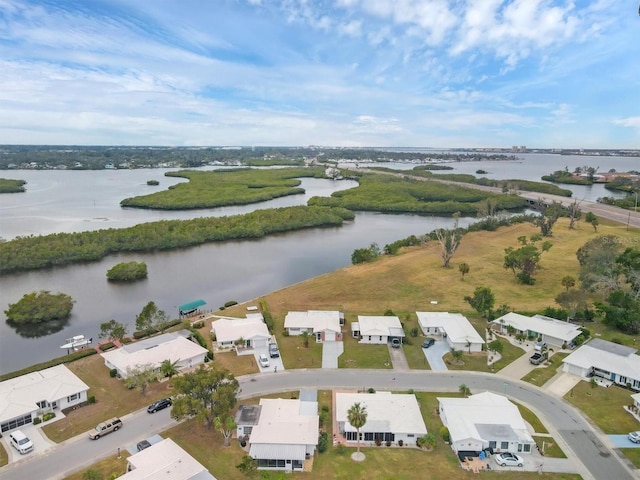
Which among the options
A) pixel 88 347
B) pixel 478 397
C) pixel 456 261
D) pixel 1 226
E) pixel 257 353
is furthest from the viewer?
pixel 1 226

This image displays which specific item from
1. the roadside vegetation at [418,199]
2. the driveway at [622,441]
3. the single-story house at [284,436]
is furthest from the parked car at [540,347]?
the roadside vegetation at [418,199]

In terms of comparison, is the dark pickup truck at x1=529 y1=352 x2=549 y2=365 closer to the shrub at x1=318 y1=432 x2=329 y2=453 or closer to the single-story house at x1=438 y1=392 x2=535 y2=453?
the single-story house at x1=438 y1=392 x2=535 y2=453

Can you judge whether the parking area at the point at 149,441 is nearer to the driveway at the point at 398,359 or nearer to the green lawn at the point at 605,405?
the driveway at the point at 398,359

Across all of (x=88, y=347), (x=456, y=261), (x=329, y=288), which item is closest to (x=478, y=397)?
(x=329, y=288)

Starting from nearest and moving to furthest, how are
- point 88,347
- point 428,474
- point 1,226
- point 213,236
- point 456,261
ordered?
point 428,474, point 88,347, point 456,261, point 213,236, point 1,226

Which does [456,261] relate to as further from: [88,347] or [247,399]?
[88,347]

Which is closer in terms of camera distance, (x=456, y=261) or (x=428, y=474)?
(x=428, y=474)

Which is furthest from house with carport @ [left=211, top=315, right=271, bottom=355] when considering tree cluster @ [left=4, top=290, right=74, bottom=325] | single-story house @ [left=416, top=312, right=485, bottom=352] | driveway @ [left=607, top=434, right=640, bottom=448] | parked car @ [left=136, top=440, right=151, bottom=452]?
driveway @ [left=607, top=434, right=640, bottom=448]

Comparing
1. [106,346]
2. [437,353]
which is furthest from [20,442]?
[437,353]
